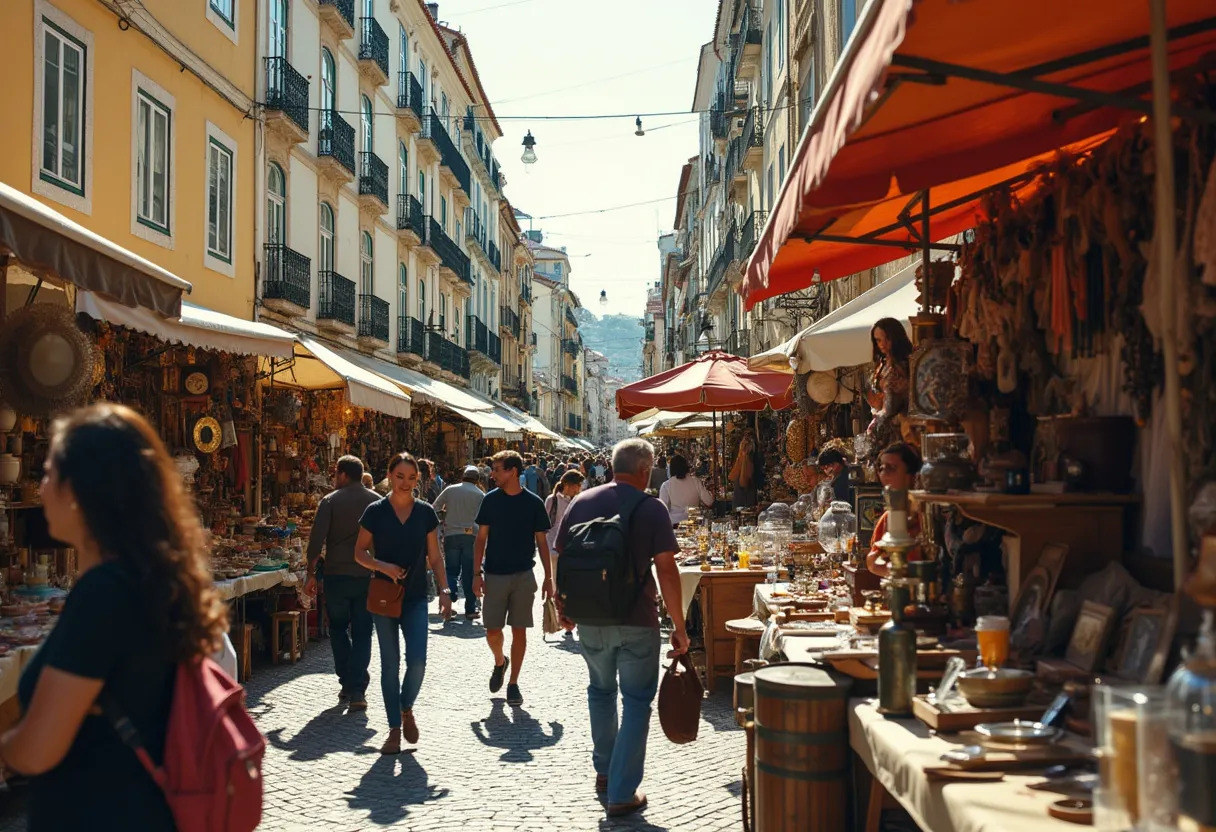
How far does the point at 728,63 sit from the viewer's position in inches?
1304

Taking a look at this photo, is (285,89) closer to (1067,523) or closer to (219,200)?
(219,200)

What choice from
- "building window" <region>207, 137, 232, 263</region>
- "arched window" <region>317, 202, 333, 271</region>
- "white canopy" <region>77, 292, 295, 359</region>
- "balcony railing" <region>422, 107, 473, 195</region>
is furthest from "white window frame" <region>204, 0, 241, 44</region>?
"balcony railing" <region>422, 107, 473, 195</region>

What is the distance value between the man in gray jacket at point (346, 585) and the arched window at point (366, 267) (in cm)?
1454

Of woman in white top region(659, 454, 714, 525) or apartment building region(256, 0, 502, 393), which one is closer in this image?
woman in white top region(659, 454, 714, 525)

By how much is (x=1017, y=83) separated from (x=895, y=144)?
1121 mm

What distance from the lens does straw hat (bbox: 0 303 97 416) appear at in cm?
763

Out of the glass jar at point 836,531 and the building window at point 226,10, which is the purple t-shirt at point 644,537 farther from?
the building window at point 226,10

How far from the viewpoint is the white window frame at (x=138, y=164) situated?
1231 cm

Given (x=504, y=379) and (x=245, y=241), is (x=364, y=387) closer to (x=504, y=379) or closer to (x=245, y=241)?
(x=245, y=241)

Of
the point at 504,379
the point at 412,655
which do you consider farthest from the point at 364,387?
the point at 504,379

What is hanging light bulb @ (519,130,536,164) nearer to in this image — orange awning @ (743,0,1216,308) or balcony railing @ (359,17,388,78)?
balcony railing @ (359,17,388,78)

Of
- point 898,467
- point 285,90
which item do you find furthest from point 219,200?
point 898,467

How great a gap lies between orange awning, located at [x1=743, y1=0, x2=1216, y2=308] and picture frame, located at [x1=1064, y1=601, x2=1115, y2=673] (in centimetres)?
161

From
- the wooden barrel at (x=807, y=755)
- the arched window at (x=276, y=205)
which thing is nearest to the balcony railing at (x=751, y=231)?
the arched window at (x=276, y=205)
